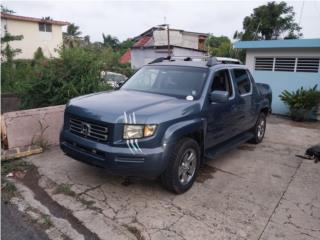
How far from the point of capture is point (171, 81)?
4.77 metres

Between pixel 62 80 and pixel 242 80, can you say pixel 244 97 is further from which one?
pixel 62 80

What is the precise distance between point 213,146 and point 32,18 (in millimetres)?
27822

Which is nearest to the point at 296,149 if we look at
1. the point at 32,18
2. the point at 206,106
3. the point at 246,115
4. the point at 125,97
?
the point at 246,115

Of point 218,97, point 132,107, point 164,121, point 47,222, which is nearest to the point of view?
point 47,222

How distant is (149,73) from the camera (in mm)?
5156

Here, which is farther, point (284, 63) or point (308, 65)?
point (284, 63)

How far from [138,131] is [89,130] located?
72 cm

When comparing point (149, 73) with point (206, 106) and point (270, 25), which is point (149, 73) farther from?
point (270, 25)

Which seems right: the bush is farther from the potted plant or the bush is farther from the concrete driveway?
the potted plant

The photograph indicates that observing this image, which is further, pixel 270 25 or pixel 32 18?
pixel 32 18

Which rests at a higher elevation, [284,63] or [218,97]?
[284,63]

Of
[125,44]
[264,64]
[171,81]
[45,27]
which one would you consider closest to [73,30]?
[125,44]

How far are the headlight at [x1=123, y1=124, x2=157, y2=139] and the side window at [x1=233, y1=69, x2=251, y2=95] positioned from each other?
2.59 meters

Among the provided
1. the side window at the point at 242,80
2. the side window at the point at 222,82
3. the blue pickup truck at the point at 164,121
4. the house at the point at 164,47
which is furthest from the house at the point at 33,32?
the side window at the point at 222,82
